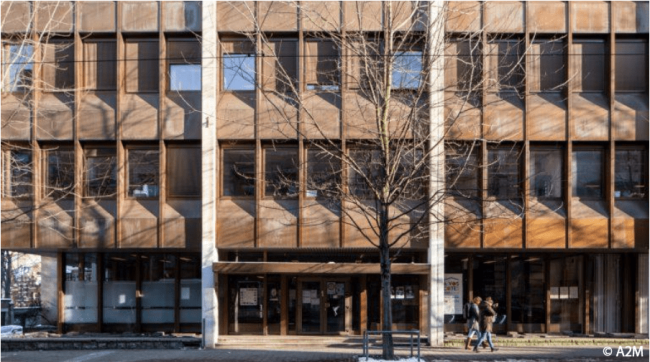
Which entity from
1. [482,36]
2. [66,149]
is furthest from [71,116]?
[482,36]

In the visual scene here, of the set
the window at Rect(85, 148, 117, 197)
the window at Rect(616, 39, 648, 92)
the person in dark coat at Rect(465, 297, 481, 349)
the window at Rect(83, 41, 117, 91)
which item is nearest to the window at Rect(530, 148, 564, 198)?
the window at Rect(616, 39, 648, 92)

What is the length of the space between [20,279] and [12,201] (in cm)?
4953

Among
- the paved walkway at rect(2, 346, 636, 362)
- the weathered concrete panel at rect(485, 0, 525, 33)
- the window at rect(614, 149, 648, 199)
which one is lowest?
the paved walkway at rect(2, 346, 636, 362)

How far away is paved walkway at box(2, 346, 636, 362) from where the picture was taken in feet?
58.9

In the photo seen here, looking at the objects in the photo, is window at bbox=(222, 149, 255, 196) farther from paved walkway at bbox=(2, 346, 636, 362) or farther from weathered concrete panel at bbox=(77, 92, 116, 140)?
paved walkway at bbox=(2, 346, 636, 362)

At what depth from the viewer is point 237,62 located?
21.4 m

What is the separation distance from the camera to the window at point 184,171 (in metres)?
21.4

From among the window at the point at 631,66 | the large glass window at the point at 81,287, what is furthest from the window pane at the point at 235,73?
the window at the point at 631,66

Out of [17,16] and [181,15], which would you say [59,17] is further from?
[181,15]

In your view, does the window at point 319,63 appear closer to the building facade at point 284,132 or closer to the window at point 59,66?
the building facade at point 284,132

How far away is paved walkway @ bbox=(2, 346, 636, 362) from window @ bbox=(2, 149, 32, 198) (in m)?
4.63

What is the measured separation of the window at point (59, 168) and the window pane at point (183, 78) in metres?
3.63

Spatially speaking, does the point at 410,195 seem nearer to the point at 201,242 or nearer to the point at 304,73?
the point at 304,73

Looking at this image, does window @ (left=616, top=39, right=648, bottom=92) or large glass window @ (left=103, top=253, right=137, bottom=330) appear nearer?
window @ (left=616, top=39, right=648, bottom=92)
